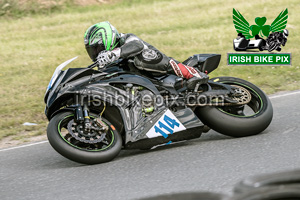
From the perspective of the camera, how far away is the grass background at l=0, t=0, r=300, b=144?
9.56m

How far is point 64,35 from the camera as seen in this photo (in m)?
15.3

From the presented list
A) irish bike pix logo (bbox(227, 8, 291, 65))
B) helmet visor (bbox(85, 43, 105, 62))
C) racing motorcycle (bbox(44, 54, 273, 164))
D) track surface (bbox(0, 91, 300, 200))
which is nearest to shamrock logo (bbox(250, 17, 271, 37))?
irish bike pix logo (bbox(227, 8, 291, 65))

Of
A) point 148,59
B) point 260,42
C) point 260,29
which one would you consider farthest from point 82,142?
point 260,29

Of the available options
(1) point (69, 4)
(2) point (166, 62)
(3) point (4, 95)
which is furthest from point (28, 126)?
(1) point (69, 4)

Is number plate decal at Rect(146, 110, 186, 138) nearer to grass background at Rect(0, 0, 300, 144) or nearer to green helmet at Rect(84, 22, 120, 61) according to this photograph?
green helmet at Rect(84, 22, 120, 61)

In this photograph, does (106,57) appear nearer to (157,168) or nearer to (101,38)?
(101,38)

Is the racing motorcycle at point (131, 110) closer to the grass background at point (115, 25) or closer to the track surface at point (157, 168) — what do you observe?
the track surface at point (157, 168)

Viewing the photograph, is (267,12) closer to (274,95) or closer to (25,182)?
(274,95)

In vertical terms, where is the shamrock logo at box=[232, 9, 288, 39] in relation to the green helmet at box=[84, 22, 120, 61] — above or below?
below

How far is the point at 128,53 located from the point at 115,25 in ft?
34.5

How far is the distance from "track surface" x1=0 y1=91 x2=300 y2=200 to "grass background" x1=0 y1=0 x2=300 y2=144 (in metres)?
1.89

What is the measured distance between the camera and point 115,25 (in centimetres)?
1630

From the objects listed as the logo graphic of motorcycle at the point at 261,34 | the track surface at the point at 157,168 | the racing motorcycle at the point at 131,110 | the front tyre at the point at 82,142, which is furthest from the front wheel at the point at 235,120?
the logo graphic of motorcycle at the point at 261,34

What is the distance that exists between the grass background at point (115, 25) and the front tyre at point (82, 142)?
2137 millimetres
